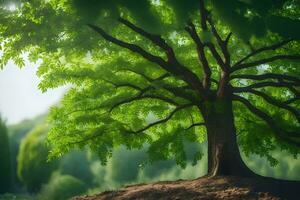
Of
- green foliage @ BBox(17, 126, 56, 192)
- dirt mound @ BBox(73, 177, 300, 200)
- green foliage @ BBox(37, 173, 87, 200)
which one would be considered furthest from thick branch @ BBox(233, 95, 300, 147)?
green foliage @ BBox(17, 126, 56, 192)

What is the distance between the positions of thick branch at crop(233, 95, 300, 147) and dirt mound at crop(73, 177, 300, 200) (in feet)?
3.67

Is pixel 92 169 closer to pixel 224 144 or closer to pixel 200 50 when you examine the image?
pixel 224 144

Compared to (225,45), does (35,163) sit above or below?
below

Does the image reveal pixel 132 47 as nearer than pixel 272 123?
Yes

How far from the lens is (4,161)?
24734 millimetres

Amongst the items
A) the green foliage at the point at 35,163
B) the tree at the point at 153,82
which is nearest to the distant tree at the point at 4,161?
the green foliage at the point at 35,163

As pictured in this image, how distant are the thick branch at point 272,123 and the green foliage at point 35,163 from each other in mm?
16515

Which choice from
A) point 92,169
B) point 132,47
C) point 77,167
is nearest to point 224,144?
point 132,47

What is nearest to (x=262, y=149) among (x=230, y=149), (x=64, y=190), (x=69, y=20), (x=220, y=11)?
(x=230, y=149)

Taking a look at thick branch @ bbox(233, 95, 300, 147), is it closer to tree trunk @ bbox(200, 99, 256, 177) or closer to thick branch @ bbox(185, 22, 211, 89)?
tree trunk @ bbox(200, 99, 256, 177)

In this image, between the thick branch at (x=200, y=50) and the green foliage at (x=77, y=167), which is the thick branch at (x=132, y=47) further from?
the green foliage at (x=77, y=167)

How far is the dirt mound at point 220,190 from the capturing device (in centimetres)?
771

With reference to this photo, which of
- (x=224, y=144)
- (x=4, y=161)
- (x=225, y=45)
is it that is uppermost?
(x=225, y=45)

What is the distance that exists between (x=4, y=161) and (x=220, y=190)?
62.2ft
